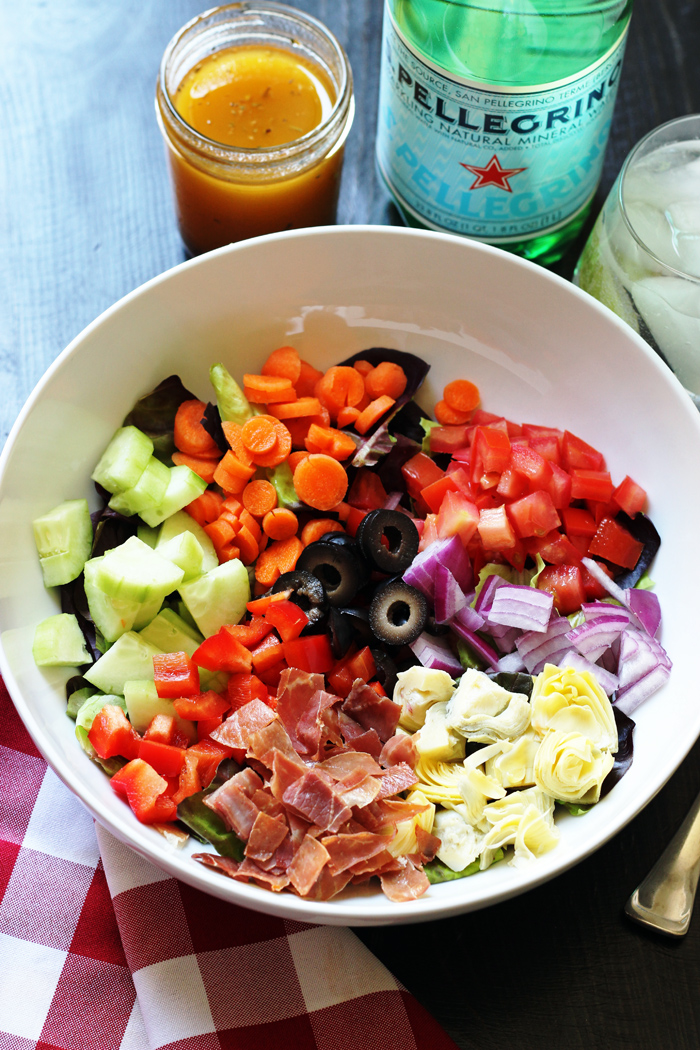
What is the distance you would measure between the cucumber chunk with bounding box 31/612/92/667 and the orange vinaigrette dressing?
798 mm

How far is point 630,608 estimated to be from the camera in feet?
4.93

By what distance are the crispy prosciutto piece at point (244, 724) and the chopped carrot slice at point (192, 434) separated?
470mm

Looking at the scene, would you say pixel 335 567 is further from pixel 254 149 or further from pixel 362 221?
pixel 362 221

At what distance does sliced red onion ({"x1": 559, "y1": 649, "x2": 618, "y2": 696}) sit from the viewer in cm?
145

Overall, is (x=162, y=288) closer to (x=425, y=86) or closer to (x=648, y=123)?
(x=425, y=86)

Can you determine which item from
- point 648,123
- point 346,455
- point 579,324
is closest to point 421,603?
point 346,455

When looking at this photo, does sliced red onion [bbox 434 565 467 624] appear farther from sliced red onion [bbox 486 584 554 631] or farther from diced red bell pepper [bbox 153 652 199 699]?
diced red bell pepper [bbox 153 652 199 699]

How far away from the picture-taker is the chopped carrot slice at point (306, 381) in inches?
66.8

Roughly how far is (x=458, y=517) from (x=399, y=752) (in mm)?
411

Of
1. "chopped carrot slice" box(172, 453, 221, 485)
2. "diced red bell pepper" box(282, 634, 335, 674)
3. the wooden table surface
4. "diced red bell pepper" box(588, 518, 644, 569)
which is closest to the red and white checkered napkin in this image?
the wooden table surface

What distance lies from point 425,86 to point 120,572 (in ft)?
3.04

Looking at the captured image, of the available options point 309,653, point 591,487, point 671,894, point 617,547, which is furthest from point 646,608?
point 309,653

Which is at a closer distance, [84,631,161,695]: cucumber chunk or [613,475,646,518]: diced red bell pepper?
[84,631,161,695]: cucumber chunk

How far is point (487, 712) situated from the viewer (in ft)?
4.57
